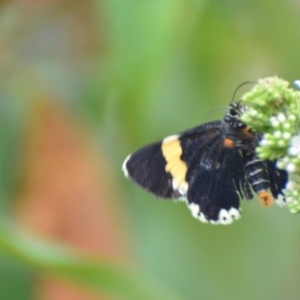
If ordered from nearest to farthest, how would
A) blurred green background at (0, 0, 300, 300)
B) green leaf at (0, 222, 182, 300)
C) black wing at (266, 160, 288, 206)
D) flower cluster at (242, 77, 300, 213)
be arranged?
flower cluster at (242, 77, 300, 213) → black wing at (266, 160, 288, 206) → green leaf at (0, 222, 182, 300) → blurred green background at (0, 0, 300, 300)

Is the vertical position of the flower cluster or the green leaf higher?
the flower cluster

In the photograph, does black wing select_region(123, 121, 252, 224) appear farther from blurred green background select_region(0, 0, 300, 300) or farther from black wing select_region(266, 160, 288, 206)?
blurred green background select_region(0, 0, 300, 300)

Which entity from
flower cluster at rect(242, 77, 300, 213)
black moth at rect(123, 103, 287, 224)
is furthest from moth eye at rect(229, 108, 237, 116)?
flower cluster at rect(242, 77, 300, 213)

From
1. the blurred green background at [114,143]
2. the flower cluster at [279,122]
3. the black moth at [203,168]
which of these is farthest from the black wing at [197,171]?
the blurred green background at [114,143]

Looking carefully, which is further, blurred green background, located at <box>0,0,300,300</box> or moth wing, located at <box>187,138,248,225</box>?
blurred green background, located at <box>0,0,300,300</box>

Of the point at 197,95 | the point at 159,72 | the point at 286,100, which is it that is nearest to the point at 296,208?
the point at 286,100

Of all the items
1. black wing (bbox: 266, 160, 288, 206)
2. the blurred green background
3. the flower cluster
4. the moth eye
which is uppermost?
the blurred green background

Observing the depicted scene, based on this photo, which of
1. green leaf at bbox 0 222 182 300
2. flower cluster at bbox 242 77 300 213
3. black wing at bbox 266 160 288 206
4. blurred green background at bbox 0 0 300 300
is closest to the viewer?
flower cluster at bbox 242 77 300 213
